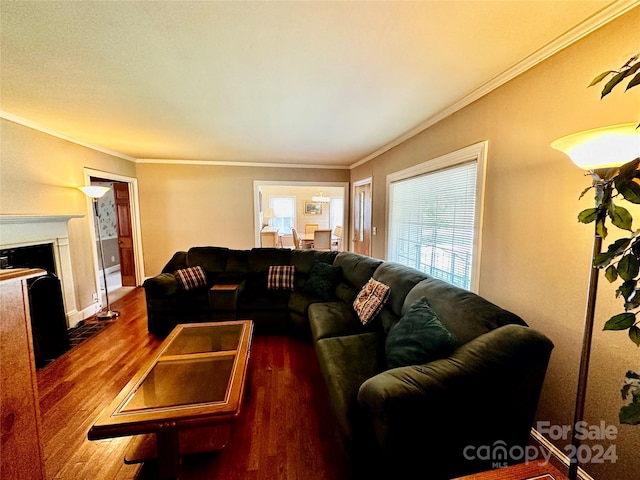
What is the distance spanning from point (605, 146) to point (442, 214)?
6.16 feet

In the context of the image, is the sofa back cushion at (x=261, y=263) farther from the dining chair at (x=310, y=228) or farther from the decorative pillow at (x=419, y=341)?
the dining chair at (x=310, y=228)

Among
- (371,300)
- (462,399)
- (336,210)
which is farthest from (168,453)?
(336,210)

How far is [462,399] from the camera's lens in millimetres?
1110

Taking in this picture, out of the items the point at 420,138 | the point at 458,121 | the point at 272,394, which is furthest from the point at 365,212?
the point at 272,394

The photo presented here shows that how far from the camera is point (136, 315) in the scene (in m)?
3.60

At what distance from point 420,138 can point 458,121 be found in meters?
0.65

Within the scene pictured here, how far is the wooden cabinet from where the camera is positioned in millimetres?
838

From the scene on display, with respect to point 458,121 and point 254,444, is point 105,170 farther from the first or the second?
point 458,121

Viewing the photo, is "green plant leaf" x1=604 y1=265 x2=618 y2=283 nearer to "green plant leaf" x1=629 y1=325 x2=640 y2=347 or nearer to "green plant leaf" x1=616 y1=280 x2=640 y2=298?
"green plant leaf" x1=616 y1=280 x2=640 y2=298

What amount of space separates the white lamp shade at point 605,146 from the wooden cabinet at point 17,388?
2.00 m

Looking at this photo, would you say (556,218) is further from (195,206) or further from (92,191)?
(195,206)

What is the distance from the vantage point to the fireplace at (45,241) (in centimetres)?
241

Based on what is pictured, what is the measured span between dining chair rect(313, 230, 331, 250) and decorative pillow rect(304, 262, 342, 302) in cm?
302

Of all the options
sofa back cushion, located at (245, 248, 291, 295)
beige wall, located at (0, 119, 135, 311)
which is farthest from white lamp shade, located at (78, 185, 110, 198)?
sofa back cushion, located at (245, 248, 291, 295)
